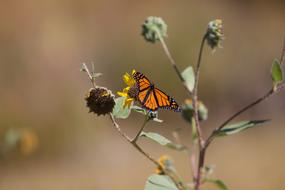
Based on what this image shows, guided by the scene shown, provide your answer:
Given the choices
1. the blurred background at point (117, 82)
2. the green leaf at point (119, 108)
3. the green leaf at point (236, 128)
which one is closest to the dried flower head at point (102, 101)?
the green leaf at point (119, 108)

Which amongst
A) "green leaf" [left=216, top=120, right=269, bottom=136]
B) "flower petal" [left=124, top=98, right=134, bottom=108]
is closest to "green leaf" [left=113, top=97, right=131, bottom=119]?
"flower petal" [left=124, top=98, right=134, bottom=108]

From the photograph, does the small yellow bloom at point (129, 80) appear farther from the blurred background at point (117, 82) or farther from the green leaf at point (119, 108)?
the blurred background at point (117, 82)

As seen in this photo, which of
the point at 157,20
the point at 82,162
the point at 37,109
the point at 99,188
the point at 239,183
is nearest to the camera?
the point at 157,20

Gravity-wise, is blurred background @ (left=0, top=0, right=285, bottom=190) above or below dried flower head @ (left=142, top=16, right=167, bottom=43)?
below

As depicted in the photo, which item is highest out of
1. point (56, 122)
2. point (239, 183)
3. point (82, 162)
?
point (56, 122)

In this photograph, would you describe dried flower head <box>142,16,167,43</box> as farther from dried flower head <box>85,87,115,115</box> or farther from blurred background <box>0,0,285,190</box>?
blurred background <box>0,0,285,190</box>

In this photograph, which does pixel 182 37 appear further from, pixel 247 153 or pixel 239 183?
pixel 239 183

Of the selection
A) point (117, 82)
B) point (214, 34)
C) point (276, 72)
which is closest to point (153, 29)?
point (214, 34)

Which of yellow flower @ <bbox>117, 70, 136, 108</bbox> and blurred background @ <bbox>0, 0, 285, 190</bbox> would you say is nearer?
yellow flower @ <bbox>117, 70, 136, 108</bbox>

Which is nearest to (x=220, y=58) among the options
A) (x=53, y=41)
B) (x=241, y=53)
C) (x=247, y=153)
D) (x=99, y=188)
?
(x=241, y=53)
